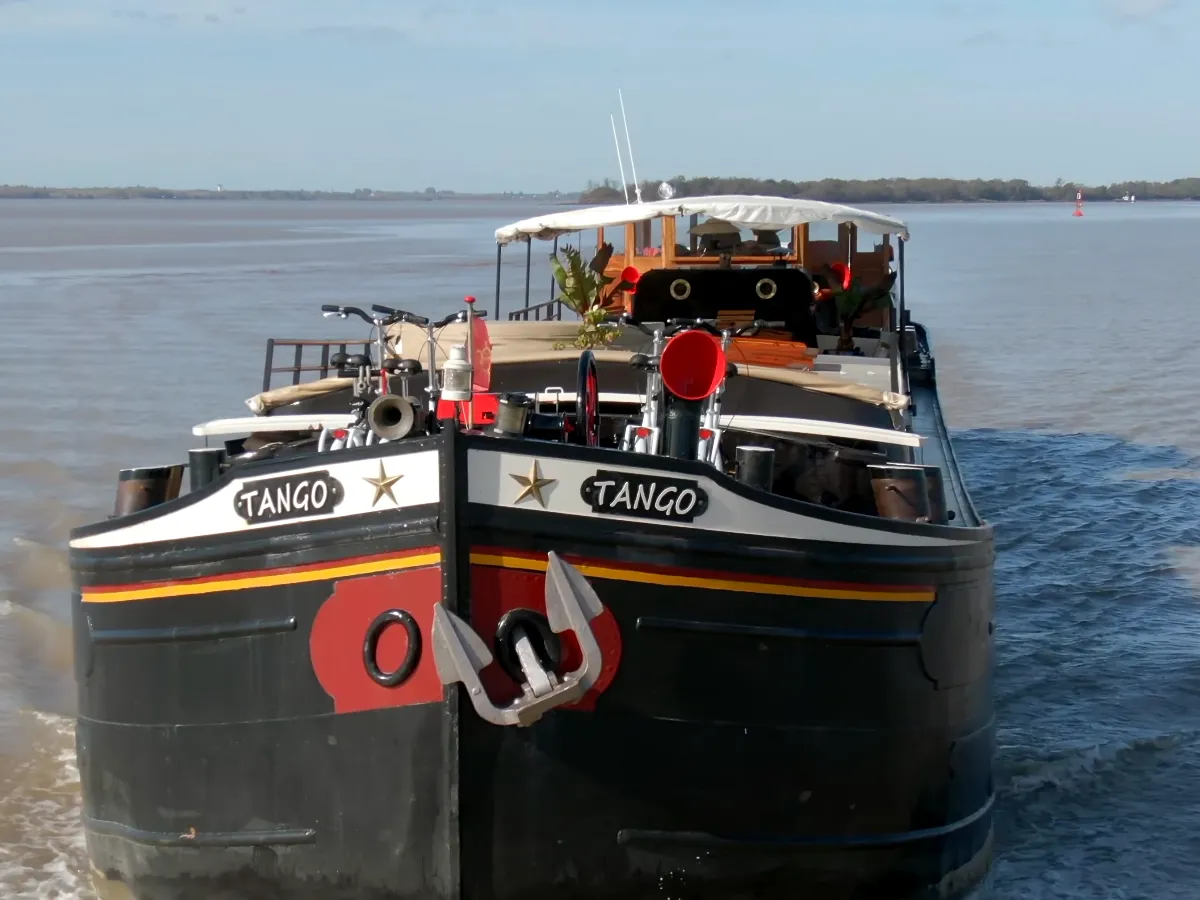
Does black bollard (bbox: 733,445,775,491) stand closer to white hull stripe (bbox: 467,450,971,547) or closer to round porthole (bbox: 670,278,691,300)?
white hull stripe (bbox: 467,450,971,547)

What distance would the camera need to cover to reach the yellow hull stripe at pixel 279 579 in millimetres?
6078

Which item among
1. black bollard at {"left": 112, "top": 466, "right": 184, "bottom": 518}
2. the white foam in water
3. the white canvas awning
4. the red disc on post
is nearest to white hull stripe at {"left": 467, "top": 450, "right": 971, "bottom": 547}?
the red disc on post

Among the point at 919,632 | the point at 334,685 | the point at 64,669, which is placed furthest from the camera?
the point at 64,669

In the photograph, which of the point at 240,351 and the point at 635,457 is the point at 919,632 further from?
the point at 240,351

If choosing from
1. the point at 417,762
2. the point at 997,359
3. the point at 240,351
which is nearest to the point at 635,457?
the point at 417,762

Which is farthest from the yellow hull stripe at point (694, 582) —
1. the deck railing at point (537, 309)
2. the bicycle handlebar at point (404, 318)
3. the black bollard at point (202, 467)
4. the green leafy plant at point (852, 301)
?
the green leafy plant at point (852, 301)

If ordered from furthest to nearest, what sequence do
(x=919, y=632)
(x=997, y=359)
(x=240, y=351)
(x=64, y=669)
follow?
1. (x=997, y=359)
2. (x=240, y=351)
3. (x=64, y=669)
4. (x=919, y=632)

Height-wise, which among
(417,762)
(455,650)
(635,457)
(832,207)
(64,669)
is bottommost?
(64,669)

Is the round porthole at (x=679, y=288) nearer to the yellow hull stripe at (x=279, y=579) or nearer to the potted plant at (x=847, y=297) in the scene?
the potted plant at (x=847, y=297)

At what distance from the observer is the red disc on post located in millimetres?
6426

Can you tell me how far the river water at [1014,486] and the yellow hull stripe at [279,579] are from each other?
193cm

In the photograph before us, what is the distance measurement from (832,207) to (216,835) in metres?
5.52

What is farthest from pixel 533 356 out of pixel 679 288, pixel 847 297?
pixel 847 297

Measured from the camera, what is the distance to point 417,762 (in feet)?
20.4
